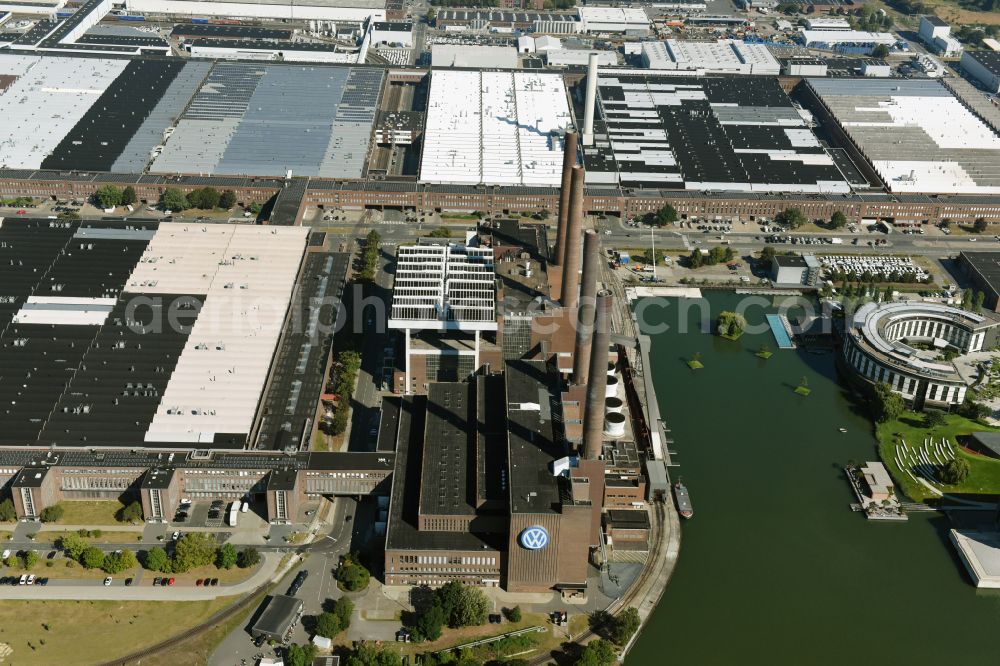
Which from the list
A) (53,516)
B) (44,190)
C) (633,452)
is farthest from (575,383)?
(44,190)

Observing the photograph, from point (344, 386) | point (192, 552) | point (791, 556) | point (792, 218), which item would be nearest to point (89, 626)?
point (192, 552)

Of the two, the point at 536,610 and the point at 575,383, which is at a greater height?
the point at 575,383

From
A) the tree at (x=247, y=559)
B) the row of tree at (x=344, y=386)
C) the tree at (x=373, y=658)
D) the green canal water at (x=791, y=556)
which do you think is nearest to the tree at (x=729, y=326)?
the green canal water at (x=791, y=556)

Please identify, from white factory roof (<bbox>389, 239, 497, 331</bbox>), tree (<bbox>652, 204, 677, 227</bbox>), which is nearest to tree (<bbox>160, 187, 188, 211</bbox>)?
white factory roof (<bbox>389, 239, 497, 331</bbox>)

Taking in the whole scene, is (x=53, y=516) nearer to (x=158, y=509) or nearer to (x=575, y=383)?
(x=158, y=509)

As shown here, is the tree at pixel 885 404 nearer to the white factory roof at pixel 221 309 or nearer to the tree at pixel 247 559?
the white factory roof at pixel 221 309
